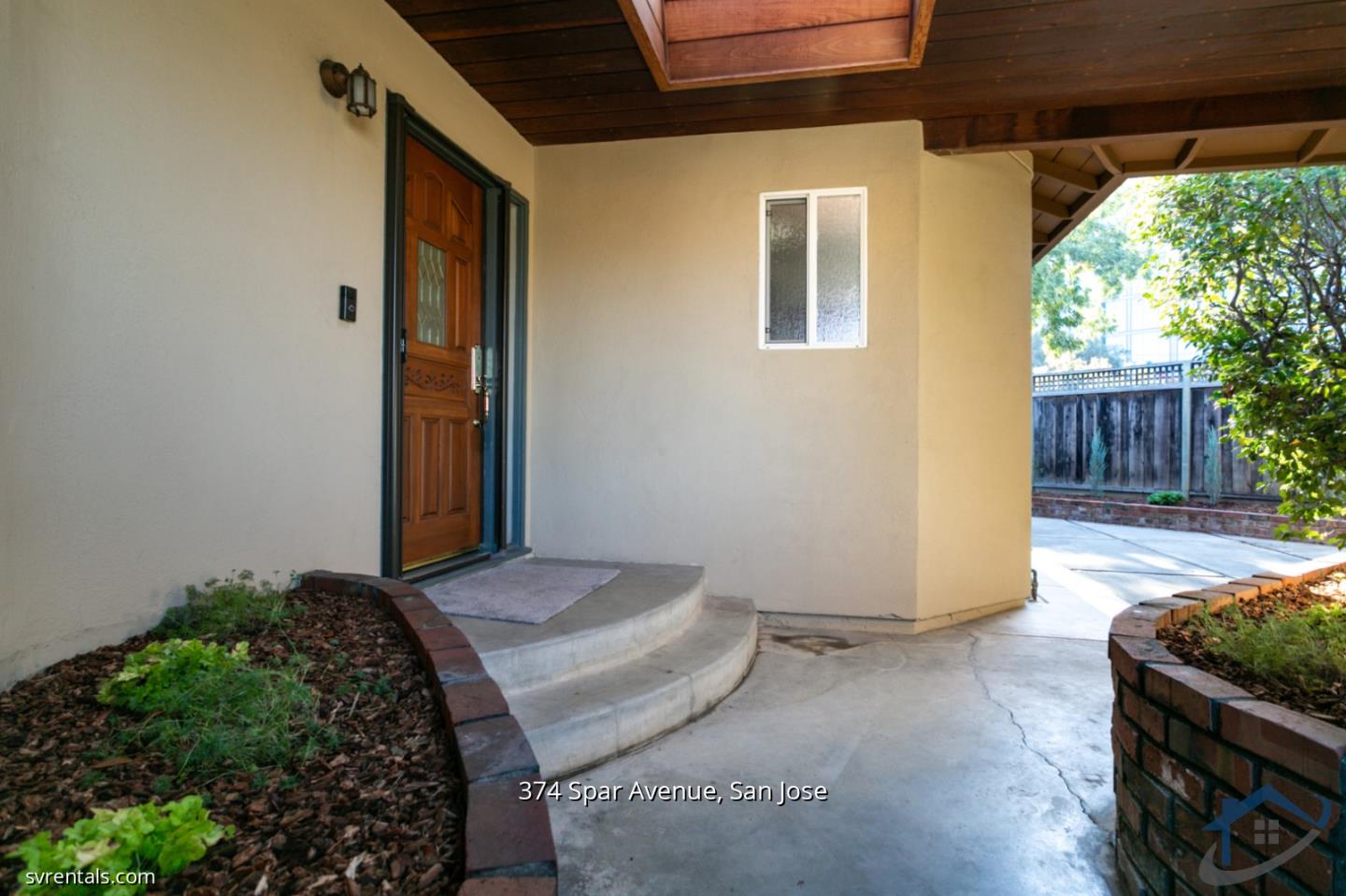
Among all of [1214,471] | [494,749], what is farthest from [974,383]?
[1214,471]

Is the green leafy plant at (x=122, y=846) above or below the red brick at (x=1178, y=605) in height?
below

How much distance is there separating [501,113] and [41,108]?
2.48 metres

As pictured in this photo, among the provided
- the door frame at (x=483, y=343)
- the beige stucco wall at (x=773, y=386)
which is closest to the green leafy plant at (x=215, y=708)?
the door frame at (x=483, y=343)

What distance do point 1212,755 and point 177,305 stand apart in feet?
9.20

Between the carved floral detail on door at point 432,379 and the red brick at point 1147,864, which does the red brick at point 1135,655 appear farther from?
the carved floral detail on door at point 432,379

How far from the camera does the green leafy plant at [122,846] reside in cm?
87

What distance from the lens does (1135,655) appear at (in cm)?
160

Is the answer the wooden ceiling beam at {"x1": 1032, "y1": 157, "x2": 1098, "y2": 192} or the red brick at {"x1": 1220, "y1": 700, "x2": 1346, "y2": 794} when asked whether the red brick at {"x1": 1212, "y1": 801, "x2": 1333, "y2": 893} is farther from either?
the wooden ceiling beam at {"x1": 1032, "y1": 157, "x2": 1098, "y2": 192}

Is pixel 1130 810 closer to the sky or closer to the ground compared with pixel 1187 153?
closer to the ground

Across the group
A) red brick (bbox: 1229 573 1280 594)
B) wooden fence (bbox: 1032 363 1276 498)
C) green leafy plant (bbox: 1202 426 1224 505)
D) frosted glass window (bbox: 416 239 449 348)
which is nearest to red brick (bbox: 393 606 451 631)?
frosted glass window (bbox: 416 239 449 348)

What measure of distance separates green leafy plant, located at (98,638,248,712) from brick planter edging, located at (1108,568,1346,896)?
2077 millimetres

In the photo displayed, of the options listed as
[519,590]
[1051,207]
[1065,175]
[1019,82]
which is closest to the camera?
[519,590]

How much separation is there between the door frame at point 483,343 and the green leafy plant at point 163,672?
1.28 m

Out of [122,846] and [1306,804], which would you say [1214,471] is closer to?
[1306,804]
